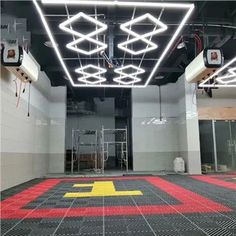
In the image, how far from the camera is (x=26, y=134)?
8.67 meters

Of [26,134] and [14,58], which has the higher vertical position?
[14,58]

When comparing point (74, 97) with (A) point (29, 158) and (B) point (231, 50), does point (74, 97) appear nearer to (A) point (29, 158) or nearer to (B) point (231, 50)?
(A) point (29, 158)

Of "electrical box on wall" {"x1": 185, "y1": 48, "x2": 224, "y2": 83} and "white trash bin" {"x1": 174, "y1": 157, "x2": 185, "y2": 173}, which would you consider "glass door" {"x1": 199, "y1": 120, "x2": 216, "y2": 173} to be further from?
"electrical box on wall" {"x1": 185, "y1": 48, "x2": 224, "y2": 83}

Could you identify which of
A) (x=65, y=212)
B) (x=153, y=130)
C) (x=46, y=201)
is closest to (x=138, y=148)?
(x=153, y=130)

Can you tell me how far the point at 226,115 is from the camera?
11.9 m

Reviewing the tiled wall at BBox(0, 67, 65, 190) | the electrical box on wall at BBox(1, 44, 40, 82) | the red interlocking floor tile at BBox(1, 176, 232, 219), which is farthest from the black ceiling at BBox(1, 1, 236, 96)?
the red interlocking floor tile at BBox(1, 176, 232, 219)

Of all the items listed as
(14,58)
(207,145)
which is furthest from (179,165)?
(14,58)

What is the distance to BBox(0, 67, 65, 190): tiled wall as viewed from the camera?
689cm

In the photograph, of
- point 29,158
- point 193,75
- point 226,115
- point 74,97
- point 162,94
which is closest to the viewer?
point 193,75

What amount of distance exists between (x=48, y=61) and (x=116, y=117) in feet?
19.3

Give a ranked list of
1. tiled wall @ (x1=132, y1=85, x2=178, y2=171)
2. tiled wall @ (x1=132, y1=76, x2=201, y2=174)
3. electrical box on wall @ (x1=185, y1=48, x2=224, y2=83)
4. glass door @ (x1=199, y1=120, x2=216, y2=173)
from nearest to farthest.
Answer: electrical box on wall @ (x1=185, y1=48, x2=224, y2=83), glass door @ (x1=199, y1=120, x2=216, y2=173), tiled wall @ (x1=132, y1=76, x2=201, y2=174), tiled wall @ (x1=132, y1=85, x2=178, y2=171)

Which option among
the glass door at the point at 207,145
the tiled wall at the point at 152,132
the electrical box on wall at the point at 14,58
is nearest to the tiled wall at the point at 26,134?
the electrical box on wall at the point at 14,58

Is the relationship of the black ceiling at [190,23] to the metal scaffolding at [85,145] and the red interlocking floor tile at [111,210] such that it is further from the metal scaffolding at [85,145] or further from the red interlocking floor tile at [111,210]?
the metal scaffolding at [85,145]

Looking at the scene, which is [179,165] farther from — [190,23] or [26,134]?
[26,134]
